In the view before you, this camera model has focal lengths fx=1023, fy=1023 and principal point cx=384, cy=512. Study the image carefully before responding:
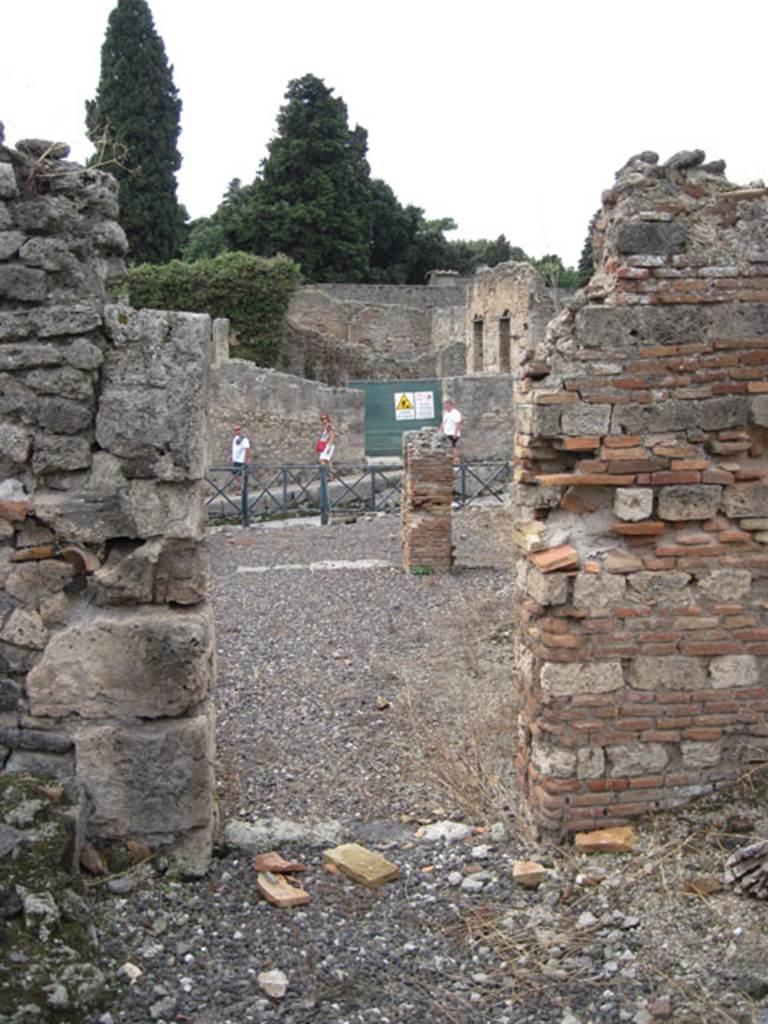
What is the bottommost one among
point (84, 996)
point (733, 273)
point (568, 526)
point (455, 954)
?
point (455, 954)

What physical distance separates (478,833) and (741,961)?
1.52 meters

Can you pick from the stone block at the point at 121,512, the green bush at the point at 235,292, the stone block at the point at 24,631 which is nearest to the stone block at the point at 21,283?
the stone block at the point at 121,512

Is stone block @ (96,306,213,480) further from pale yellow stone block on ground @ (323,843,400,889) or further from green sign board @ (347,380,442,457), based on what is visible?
green sign board @ (347,380,442,457)

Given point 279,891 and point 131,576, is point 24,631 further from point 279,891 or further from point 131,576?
point 279,891

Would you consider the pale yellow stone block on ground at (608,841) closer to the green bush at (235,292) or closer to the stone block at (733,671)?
the stone block at (733,671)

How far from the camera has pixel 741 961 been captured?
3.40 metres

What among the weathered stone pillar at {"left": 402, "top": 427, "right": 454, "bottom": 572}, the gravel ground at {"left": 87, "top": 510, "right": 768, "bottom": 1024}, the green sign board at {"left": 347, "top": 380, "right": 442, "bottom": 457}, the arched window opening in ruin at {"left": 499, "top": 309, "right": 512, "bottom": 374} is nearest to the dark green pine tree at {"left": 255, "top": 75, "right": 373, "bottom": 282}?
the arched window opening in ruin at {"left": 499, "top": 309, "right": 512, "bottom": 374}

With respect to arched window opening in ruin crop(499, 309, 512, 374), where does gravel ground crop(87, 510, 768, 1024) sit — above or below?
below

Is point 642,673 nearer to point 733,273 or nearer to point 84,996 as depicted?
point 733,273

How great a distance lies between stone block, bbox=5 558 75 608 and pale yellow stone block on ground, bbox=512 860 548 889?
2.14m

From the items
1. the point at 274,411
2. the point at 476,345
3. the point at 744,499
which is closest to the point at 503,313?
the point at 476,345

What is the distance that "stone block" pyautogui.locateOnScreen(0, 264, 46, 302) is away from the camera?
384 cm

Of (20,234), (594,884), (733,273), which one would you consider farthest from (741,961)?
(20,234)

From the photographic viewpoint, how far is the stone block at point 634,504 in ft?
14.4
